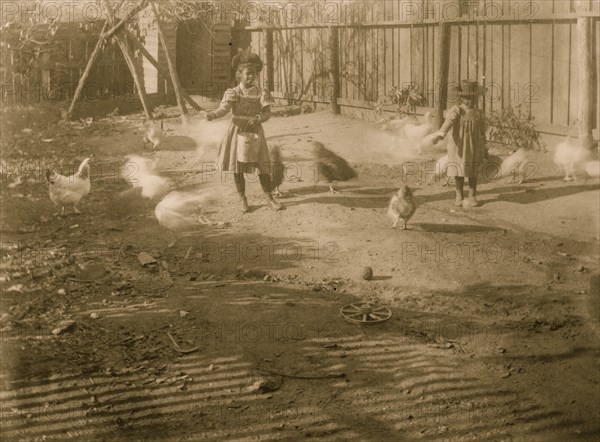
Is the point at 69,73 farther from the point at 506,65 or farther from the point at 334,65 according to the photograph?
the point at 506,65

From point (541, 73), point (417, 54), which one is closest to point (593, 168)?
point (541, 73)

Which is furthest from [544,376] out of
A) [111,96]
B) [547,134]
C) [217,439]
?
[111,96]

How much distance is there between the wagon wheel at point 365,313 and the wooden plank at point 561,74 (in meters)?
5.73

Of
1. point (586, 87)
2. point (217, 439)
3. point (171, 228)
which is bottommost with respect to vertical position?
point (217, 439)

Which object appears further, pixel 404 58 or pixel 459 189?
pixel 404 58

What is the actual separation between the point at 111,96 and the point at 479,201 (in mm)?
10130

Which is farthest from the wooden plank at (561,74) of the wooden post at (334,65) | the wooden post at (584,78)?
the wooden post at (334,65)

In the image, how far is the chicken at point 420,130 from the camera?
12281 mm

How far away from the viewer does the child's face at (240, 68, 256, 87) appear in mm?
8627

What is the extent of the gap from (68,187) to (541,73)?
645cm

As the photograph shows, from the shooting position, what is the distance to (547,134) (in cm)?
1105

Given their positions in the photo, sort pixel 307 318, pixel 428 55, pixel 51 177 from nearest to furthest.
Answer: pixel 307 318
pixel 51 177
pixel 428 55

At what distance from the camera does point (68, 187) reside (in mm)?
8891

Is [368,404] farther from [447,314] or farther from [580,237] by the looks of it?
[580,237]
